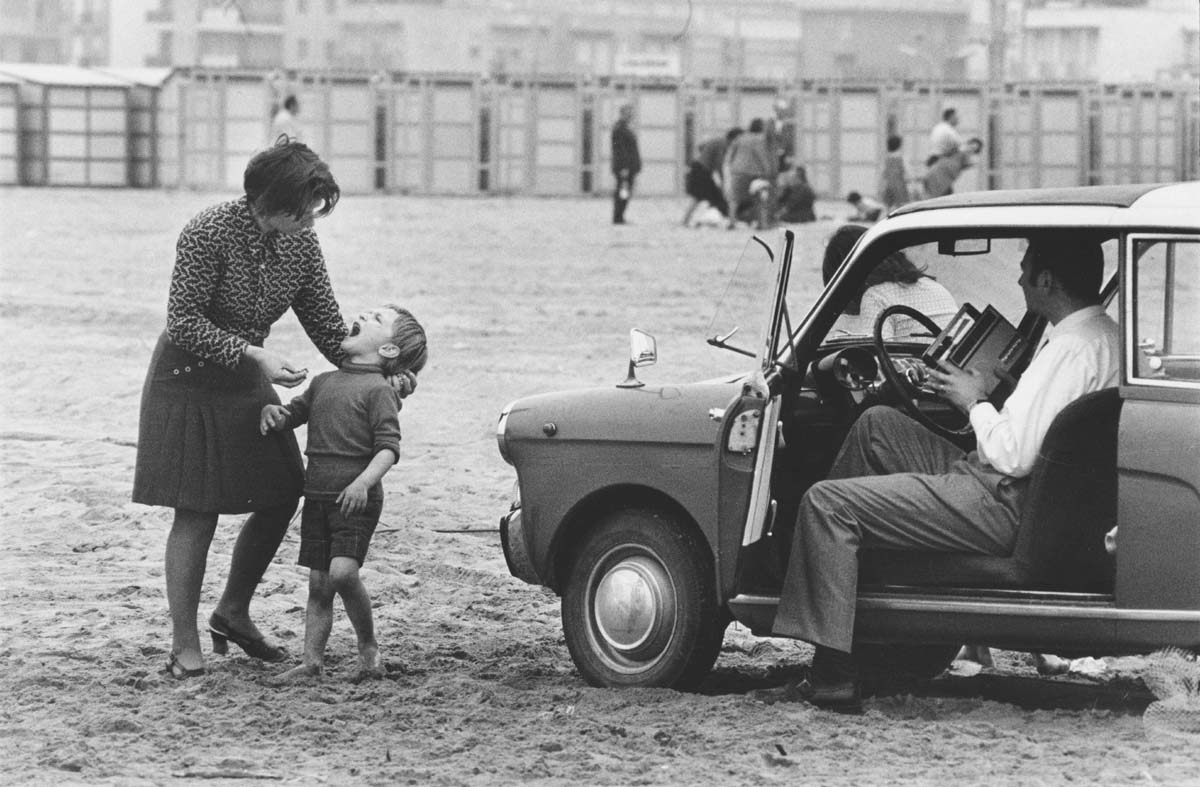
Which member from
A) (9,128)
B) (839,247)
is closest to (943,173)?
(839,247)

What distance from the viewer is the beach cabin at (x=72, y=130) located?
43781 millimetres

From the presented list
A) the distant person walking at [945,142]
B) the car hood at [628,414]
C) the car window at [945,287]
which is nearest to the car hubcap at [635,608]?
the car hood at [628,414]

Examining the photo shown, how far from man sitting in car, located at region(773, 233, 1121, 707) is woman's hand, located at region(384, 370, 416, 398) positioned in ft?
4.70

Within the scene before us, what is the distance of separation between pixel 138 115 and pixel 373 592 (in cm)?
3849

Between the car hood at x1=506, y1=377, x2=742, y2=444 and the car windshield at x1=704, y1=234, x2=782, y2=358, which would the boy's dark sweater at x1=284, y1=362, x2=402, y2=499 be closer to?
the car hood at x1=506, y1=377, x2=742, y2=444

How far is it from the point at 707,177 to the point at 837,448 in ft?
87.6

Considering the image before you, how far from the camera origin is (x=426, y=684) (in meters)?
6.50

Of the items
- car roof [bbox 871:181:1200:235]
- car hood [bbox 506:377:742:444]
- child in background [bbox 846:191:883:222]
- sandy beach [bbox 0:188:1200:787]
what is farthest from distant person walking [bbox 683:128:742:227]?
car roof [bbox 871:181:1200:235]

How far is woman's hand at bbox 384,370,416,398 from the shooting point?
21.7 feet

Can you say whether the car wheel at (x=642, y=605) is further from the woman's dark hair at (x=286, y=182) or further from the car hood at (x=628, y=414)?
the woman's dark hair at (x=286, y=182)

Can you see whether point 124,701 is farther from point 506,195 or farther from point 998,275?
point 506,195

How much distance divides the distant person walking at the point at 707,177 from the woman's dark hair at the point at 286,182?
1031 inches

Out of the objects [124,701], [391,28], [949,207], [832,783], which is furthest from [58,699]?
[391,28]

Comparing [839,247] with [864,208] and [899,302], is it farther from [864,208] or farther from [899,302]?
[864,208]
